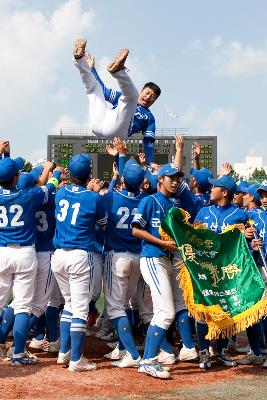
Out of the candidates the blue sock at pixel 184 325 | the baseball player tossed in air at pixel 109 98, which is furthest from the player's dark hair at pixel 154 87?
the blue sock at pixel 184 325

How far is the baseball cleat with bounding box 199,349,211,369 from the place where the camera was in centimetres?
645

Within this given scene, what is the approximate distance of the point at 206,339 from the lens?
6.27m

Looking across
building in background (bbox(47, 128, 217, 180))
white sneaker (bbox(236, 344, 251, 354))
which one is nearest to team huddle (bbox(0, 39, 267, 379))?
white sneaker (bbox(236, 344, 251, 354))

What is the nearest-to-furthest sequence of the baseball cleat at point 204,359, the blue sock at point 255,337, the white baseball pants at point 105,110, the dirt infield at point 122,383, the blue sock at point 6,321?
1. the dirt infield at point 122,383
2. the baseball cleat at point 204,359
3. the blue sock at point 255,337
4. the blue sock at point 6,321
5. the white baseball pants at point 105,110

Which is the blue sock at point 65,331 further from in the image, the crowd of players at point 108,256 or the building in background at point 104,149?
the building in background at point 104,149

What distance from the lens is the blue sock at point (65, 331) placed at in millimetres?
6516

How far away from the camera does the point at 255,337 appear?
6613 millimetres

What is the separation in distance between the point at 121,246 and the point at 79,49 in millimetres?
2366

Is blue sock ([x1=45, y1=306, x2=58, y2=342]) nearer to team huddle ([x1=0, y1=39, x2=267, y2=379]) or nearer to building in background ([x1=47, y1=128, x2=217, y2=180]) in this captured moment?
team huddle ([x1=0, y1=39, x2=267, y2=379])

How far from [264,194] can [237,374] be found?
236 centimetres

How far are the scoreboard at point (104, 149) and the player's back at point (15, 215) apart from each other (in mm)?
23261

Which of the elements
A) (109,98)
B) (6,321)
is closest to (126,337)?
(6,321)

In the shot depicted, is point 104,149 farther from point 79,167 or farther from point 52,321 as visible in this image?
point 79,167

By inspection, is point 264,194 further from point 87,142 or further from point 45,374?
point 87,142
